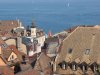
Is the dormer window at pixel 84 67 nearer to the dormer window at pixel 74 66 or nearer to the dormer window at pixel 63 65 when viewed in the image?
the dormer window at pixel 74 66

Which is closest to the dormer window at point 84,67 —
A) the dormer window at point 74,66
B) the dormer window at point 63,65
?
the dormer window at point 74,66

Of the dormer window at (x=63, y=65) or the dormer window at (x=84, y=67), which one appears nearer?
the dormer window at (x=84, y=67)

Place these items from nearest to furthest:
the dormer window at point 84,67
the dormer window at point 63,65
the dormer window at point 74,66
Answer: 1. the dormer window at point 84,67
2. the dormer window at point 74,66
3. the dormer window at point 63,65

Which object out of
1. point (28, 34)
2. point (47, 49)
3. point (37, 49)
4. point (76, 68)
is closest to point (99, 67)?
point (76, 68)

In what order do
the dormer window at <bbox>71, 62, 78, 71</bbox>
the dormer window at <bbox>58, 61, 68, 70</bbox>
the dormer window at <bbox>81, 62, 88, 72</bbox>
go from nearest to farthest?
the dormer window at <bbox>81, 62, 88, 72</bbox>, the dormer window at <bbox>71, 62, 78, 71</bbox>, the dormer window at <bbox>58, 61, 68, 70</bbox>

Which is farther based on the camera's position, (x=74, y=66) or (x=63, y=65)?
(x=63, y=65)

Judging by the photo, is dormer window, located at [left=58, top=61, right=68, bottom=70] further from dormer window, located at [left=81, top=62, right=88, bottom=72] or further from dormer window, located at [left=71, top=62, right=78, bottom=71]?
dormer window, located at [left=81, top=62, right=88, bottom=72]

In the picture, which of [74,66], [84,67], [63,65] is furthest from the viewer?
[63,65]

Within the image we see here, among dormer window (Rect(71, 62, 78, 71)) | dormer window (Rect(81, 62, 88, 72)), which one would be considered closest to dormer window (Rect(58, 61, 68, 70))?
dormer window (Rect(71, 62, 78, 71))

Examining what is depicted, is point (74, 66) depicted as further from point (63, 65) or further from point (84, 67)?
point (63, 65)

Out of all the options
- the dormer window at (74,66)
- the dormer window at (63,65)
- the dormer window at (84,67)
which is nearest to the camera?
the dormer window at (84,67)

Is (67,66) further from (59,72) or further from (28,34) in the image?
(28,34)

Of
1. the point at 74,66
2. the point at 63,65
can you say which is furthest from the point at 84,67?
the point at 63,65

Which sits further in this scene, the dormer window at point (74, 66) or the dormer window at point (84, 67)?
the dormer window at point (74, 66)
